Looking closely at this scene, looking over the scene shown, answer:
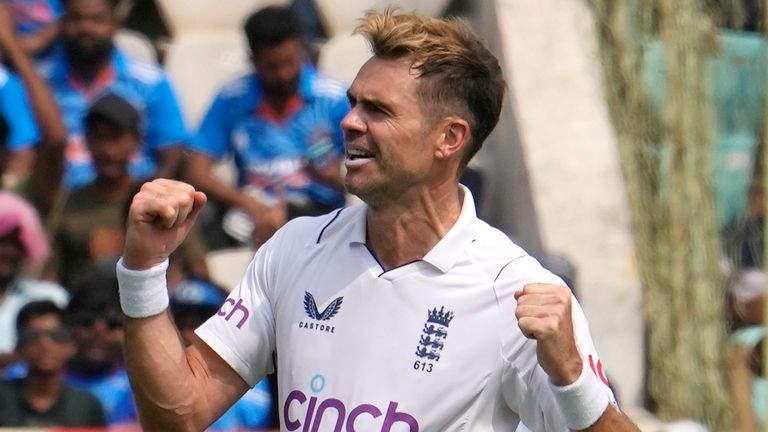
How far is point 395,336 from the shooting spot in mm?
3969

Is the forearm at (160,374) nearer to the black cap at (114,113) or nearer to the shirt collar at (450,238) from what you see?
the shirt collar at (450,238)

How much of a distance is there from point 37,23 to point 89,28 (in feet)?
1.51

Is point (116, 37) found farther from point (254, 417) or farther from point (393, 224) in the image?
point (393, 224)

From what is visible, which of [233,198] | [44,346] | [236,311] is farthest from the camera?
[233,198]

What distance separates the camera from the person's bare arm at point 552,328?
3.66 meters

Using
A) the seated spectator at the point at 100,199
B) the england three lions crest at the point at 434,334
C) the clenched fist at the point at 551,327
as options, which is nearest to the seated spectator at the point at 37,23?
the seated spectator at the point at 100,199

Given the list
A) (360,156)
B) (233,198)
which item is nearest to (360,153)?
(360,156)

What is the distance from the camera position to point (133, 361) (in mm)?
3963

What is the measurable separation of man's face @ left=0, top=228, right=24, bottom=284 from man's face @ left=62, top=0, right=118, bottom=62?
3.25 feet

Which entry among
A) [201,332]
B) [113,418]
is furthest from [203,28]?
[201,332]

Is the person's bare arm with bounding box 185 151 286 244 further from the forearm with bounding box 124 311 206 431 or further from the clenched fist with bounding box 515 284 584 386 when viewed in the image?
the clenched fist with bounding box 515 284 584 386

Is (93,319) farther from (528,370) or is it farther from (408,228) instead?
(528,370)

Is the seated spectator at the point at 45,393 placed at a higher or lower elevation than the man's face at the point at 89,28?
lower

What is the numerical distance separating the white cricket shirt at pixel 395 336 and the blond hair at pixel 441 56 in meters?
0.28
